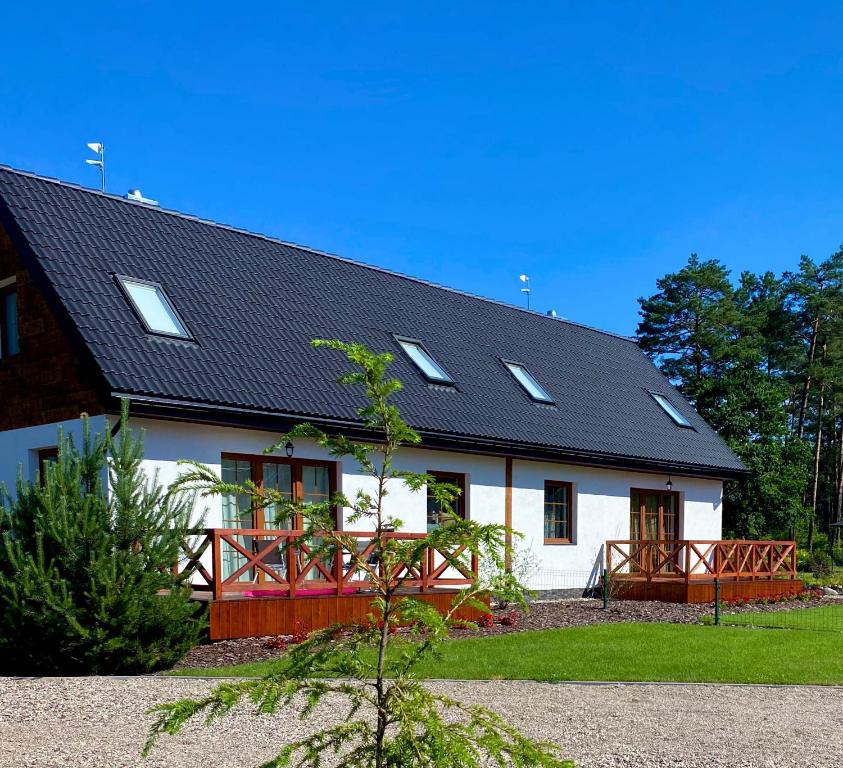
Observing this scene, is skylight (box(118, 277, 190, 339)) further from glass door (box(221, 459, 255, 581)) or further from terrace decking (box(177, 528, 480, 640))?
terrace decking (box(177, 528, 480, 640))

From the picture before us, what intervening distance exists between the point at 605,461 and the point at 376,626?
15.7m

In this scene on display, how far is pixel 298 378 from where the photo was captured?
15.1 metres

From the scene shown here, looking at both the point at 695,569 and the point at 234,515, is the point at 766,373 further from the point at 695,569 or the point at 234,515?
the point at 234,515

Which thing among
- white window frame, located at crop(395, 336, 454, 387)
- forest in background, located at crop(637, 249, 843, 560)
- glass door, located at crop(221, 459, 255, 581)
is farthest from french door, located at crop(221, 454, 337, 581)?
forest in background, located at crop(637, 249, 843, 560)

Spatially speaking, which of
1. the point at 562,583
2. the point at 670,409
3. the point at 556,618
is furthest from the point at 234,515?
the point at 670,409

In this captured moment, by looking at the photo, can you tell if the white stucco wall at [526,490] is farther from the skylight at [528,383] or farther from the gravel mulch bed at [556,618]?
the skylight at [528,383]

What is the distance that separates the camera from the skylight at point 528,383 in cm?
1995

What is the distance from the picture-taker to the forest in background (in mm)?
31891

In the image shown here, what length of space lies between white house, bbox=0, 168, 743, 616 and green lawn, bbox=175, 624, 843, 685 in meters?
3.04

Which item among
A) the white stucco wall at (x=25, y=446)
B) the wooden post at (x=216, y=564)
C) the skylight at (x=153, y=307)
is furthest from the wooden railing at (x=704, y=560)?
the white stucco wall at (x=25, y=446)

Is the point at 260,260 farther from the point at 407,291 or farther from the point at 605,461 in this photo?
the point at 605,461

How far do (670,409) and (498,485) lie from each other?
28.0 feet

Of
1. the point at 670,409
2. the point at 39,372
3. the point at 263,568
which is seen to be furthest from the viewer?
the point at 670,409

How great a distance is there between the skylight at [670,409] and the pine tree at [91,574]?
1632 cm
